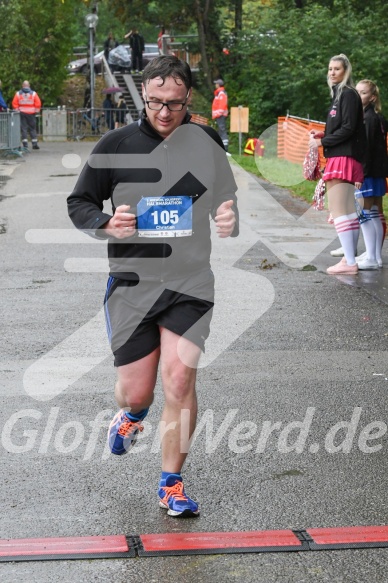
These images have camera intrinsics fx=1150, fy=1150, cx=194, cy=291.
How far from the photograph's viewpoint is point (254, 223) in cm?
1592

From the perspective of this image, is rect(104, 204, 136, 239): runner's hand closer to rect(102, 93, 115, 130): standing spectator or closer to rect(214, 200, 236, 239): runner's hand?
rect(214, 200, 236, 239): runner's hand

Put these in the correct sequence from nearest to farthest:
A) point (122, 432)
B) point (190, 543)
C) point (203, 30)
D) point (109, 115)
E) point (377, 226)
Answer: point (190, 543) < point (122, 432) < point (377, 226) < point (109, 115) < point (203, 30)

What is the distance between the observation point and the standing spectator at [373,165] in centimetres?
1169

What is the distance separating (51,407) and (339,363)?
2.23 m

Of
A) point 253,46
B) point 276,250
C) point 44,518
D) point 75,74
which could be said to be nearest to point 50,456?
point 44,518

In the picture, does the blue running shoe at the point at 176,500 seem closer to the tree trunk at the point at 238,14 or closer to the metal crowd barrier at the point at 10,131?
the metal crowd barrier at the point at 10,131

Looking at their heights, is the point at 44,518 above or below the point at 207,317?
below

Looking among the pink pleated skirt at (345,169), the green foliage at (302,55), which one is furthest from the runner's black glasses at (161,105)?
the green foliage at (302,55)

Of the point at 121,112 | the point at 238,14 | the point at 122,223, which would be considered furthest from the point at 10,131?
the point at 122,223

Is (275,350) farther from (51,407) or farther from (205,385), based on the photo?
(51,407)

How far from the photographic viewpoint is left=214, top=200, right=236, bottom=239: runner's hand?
A: 5.16 m

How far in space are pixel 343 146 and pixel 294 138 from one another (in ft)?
52.2

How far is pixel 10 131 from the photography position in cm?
2712

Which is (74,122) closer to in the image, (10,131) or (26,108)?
(26,108)
